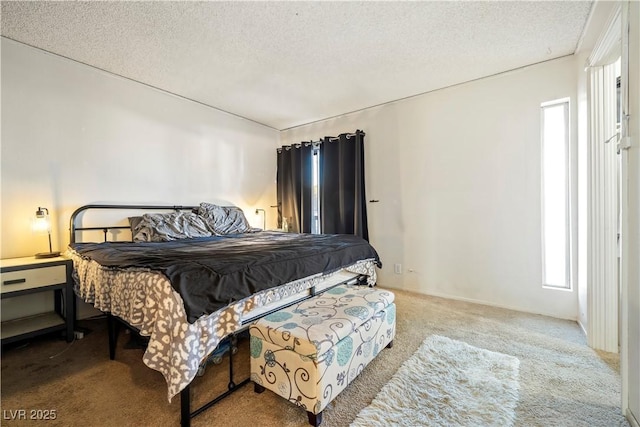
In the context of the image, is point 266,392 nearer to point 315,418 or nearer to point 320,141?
point 315,418

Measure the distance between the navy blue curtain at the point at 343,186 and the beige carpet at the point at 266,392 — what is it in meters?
1.72

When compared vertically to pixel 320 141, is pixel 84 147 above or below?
below

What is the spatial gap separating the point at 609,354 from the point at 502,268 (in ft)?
3.44

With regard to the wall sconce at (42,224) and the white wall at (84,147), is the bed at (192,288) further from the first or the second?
the white wall at (84,147)

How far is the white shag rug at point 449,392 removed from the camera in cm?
131

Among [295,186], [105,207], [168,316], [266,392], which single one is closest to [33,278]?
[105,207]

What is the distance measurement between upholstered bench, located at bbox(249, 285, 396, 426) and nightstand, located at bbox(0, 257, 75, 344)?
168 cm

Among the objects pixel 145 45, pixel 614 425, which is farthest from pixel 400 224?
pixel 145 45

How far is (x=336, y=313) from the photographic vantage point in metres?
1.57

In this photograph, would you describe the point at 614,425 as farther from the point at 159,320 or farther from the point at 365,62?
the point at 365,62

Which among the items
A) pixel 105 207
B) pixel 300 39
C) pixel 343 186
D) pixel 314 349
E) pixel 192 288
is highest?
pixel 300 39

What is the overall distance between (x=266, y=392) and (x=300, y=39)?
8.26ft

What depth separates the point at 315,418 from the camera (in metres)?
1.27

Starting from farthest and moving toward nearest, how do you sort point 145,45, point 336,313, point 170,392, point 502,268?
1. point 502,268
2. point 145,45
3. point 336,313
4. point 170,392
